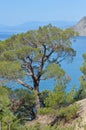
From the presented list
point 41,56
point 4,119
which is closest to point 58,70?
point 41,56

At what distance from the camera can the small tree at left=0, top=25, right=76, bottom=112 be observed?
61.5 ft

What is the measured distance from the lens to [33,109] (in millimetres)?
19625

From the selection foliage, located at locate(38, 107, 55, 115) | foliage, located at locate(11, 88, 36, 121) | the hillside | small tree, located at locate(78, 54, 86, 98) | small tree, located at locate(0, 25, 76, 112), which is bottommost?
the hillside

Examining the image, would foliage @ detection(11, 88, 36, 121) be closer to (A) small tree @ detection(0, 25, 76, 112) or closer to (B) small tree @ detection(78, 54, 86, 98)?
(A) small tree @ detection(0, 25, 76, 112)

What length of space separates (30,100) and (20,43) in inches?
122

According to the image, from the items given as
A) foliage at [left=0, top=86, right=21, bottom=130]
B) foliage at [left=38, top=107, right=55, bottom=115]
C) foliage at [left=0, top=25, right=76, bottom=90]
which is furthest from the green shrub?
foliage at [left=0, top=25, right=76, bottom=90]

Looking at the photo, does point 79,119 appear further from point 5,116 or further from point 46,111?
point 5,116

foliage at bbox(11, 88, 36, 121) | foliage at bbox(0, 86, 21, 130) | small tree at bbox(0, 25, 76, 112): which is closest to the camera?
foliage at bbox(0, 86, 21, 130)

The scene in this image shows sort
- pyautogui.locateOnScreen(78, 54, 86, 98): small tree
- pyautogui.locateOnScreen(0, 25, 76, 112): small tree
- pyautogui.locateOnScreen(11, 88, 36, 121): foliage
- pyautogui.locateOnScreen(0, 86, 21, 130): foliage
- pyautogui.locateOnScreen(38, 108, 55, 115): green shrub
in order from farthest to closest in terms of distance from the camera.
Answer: pyautogui.locateOnScreen(78, 54, 86, 98): small tree
pyautogui.locateOnScreen(0, 25, 76, 112): small tree
pyautogui.locateOnScreen(11, 88, 36, 121): foliage
pyautogui.locateOnScreen(38, 108, 55, 115): green shrub
pyautogui.locateOnScreen(0, 86, 21, 130): foliage

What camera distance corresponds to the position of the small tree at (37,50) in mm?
18734

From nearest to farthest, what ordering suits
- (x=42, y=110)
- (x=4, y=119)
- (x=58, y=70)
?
(x=4, y=119) < (x=42, y=110) < (x=58, y=70)

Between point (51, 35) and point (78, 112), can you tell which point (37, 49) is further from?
point (78, 112)

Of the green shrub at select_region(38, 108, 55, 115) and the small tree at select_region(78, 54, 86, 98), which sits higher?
the small tree at select_region(78, 54, 86, 98)

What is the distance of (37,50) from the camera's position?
61.8 feet
